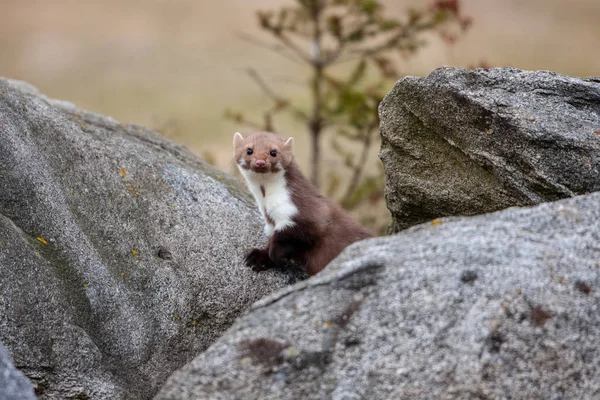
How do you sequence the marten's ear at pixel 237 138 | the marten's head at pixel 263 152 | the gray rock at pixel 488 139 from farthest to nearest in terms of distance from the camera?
the marten's ear at pixel 237 138
the marten's head at pixel 263 152
the gray rock at pixel 488 139

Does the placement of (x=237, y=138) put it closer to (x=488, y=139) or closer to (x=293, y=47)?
(x=488, y=139)

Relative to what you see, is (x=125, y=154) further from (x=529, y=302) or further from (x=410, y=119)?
(x=529, y=302)

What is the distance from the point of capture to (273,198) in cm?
709

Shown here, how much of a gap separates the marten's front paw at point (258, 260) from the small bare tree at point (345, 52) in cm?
1014

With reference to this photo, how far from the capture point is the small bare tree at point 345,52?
17.1 m

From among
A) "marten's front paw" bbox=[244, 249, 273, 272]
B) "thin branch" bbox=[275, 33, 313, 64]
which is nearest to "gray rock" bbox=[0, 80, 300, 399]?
"marten's front paw" bbox=[244, 249, 273, 272]

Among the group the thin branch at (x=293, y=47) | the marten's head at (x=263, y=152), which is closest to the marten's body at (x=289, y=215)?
the marten's head at (x=263, y=152)

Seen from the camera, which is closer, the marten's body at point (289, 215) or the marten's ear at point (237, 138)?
the marten's body at point (289, 215)

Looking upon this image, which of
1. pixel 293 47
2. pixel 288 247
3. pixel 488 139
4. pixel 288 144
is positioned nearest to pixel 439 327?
pixel 488 139

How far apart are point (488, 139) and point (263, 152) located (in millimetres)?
2279

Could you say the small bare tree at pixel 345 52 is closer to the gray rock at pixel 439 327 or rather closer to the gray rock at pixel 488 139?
the gray rock at pixel 488 139

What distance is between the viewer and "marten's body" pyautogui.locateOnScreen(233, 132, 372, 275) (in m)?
6.87

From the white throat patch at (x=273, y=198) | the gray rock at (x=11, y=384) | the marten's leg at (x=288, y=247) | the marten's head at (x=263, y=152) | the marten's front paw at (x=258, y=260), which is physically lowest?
the marten's front paw at (x=258, y=260)

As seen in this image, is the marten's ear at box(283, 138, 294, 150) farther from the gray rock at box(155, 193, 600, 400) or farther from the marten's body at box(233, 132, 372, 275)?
the gray rock at box(155, 193, 600, 400)
